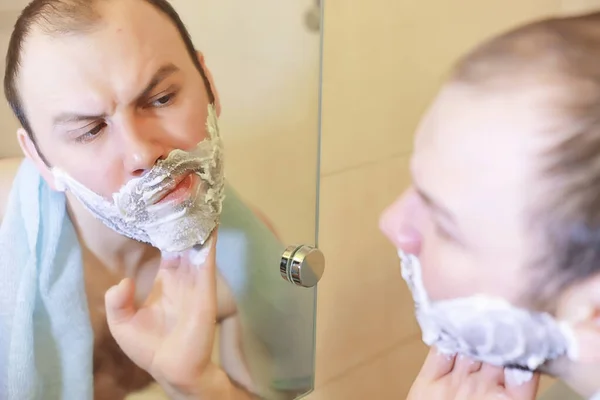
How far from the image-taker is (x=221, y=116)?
25.6 inches

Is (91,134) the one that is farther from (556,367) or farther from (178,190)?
(556,367)

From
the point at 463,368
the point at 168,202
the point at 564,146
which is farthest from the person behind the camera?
the point at 168,202

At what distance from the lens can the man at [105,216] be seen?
0.52 metres

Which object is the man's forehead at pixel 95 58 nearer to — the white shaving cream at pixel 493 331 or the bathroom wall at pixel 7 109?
the bathroom wall at pixel 7 109

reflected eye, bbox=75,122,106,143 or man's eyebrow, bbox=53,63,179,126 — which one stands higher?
man's eyebrow, bbox=53,63,179,126

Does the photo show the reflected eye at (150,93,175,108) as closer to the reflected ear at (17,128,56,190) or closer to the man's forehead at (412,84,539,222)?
the reflected ear at (17,128,56,190)

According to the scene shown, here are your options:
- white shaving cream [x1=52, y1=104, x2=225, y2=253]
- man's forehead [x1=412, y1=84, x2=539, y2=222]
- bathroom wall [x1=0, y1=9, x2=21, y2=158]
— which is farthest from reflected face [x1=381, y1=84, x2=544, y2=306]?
bathroom wall [x1=0, y1=9, x2=21, y2=158]

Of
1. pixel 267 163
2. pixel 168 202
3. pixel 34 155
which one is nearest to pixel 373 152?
pixel 267 163

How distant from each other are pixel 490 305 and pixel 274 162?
35 cm

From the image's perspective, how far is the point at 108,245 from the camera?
0.60 meters

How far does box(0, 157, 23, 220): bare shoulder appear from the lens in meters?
0.54

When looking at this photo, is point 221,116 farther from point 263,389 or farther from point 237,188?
point 263,389

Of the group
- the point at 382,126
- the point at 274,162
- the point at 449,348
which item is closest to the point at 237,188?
the point at 274,162

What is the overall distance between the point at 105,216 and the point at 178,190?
8 centimetres
